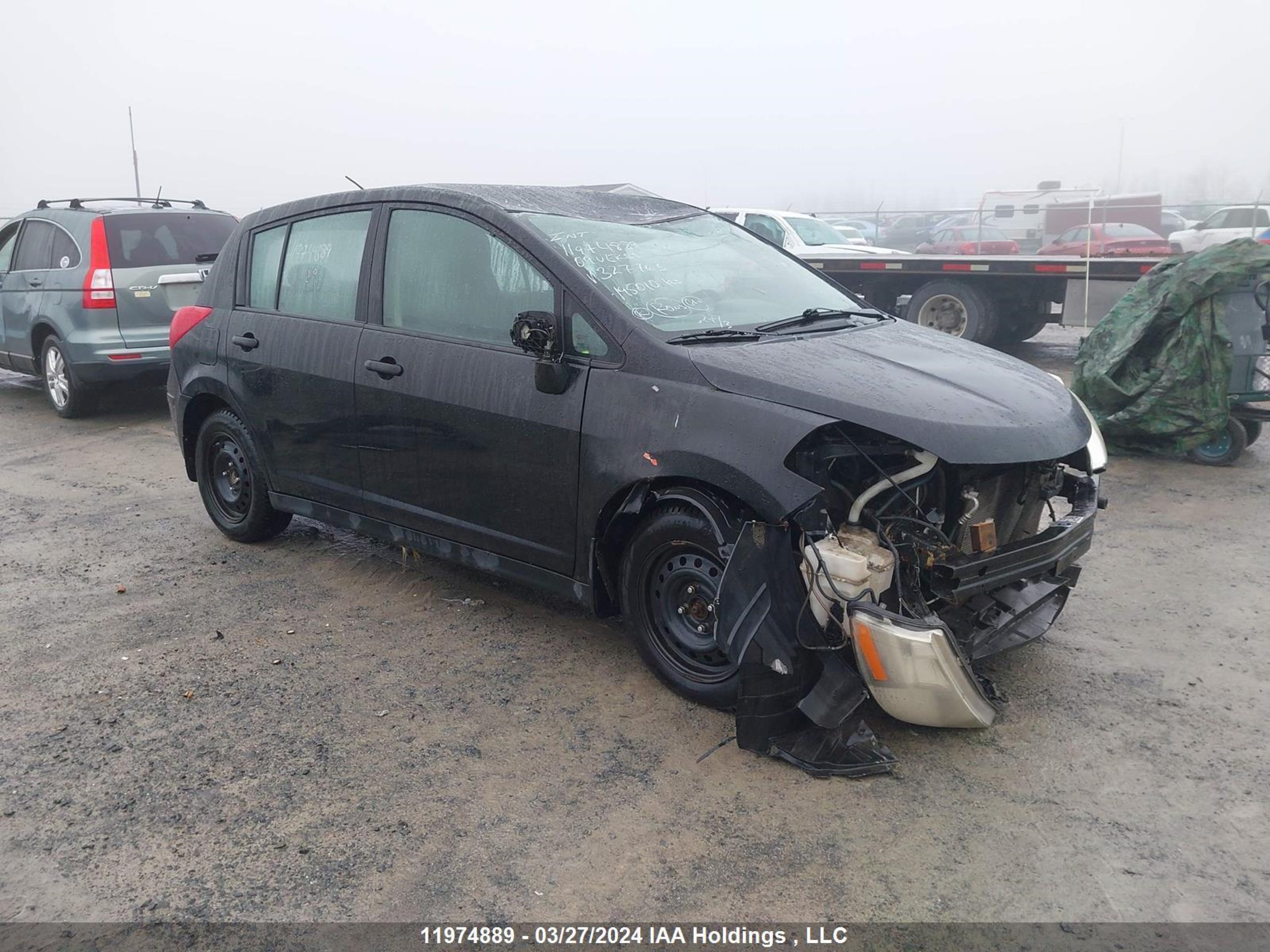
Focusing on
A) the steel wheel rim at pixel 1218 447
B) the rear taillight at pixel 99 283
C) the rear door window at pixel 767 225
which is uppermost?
the rear door window at pixel 767 225

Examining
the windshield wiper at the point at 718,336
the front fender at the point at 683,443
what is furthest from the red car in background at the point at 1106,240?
the front fender at the point at 683,443

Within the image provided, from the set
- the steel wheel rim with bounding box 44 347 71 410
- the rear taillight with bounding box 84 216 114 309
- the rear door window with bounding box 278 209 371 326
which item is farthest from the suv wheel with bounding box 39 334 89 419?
the rear door window with bounding box 278 209 371 326

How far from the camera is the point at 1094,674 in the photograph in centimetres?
394

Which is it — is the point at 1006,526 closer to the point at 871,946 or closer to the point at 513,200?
the point at 871,946

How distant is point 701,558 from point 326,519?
84.6 inches

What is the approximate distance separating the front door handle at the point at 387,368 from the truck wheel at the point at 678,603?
A: 4.34 feet

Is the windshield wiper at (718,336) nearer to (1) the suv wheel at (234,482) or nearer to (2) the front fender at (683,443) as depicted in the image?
(2) the front fender at (683,443)

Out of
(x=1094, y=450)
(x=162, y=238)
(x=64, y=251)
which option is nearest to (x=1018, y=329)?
(x=1094, y=450)

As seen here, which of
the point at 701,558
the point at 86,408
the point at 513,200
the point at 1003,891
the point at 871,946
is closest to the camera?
the point at 871,946

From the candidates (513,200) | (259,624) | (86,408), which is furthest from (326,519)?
(86,408)

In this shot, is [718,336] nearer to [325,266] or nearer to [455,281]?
[455,281]

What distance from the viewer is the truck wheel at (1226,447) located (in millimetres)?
6934

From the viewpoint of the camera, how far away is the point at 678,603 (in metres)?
3.73

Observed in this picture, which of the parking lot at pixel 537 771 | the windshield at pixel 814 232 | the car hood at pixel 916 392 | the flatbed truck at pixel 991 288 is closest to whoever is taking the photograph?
the parking lot at pixel 537 771
